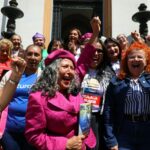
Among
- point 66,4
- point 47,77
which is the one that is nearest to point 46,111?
point 47,77

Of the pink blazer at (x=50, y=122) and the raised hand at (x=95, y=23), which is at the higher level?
the raised hand at (x=95, y=23)

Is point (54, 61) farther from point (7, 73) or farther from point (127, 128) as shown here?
point (127, 128)

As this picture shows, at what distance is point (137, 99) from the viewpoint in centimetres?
349

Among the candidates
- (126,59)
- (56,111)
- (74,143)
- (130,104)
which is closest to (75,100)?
(56,111)

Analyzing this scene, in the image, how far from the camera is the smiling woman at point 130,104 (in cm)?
342

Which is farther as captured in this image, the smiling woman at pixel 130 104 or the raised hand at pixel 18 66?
the smiling woman at pixel 130 104

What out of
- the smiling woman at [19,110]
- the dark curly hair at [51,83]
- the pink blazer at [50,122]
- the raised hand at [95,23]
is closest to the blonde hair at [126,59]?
the raised hand at [95,23]

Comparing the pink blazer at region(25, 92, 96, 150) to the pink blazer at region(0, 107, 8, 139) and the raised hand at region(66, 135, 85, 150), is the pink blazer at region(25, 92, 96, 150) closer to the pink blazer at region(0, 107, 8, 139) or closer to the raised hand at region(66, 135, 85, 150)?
the raised hand at region(66, 135, 85, 150)

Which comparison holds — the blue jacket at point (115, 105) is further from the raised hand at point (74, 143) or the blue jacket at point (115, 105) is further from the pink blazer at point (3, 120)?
the pink blazer at point (3, 120)

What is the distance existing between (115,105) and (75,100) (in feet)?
2.05

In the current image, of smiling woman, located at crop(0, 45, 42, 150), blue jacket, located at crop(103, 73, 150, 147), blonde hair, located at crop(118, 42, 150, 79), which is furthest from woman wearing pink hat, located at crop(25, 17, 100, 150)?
blonde hair, located at crop(118, 42, 150, 79)

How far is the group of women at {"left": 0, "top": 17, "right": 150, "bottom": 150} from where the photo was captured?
2.92 m

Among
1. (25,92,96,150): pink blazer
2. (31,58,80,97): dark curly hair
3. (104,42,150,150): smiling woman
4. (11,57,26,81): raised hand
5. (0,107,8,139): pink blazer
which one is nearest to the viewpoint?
(11,57,26,81): raised hand

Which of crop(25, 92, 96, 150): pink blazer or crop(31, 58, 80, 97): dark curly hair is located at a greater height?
crop(31, 58, 80, 97): dark curly hair
